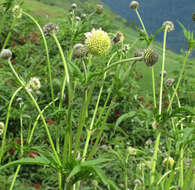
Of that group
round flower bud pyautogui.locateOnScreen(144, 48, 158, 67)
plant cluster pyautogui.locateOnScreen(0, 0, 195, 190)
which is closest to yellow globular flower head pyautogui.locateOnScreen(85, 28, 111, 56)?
plant cluster pyautogui.locateOnScreen(0, 0, 195, 190)

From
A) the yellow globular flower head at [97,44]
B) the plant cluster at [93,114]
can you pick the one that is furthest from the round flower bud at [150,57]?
the yellow globular flower head at [97,44]

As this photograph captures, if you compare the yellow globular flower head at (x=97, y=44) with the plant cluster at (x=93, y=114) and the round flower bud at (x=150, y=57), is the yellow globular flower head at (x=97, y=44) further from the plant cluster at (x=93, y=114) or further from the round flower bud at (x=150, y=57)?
the round flower bud at (x=150, y=57)

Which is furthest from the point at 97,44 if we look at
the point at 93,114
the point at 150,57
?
the point at 93,114

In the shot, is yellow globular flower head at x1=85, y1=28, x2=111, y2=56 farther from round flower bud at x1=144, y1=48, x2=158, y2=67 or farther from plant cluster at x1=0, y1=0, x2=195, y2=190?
round flower bud at x1=144, y1=48, x2=158, y2=67

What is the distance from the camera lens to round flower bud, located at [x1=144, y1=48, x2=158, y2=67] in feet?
3.64

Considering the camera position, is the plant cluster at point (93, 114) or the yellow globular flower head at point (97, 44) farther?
the yellow globular flower head at point (97, 44)

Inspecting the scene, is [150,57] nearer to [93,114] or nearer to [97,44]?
[97,44]

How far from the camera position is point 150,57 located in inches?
44.2

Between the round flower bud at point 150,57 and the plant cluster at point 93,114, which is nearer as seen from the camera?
the plant cluster at point 93,114

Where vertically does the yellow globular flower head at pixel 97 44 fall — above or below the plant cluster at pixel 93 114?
above

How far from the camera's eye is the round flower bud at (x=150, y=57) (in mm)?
1110

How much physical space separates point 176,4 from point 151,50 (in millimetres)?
158164

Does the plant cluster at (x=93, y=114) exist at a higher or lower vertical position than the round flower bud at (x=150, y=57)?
lower

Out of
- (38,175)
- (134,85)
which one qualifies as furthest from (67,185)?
(134,85)
